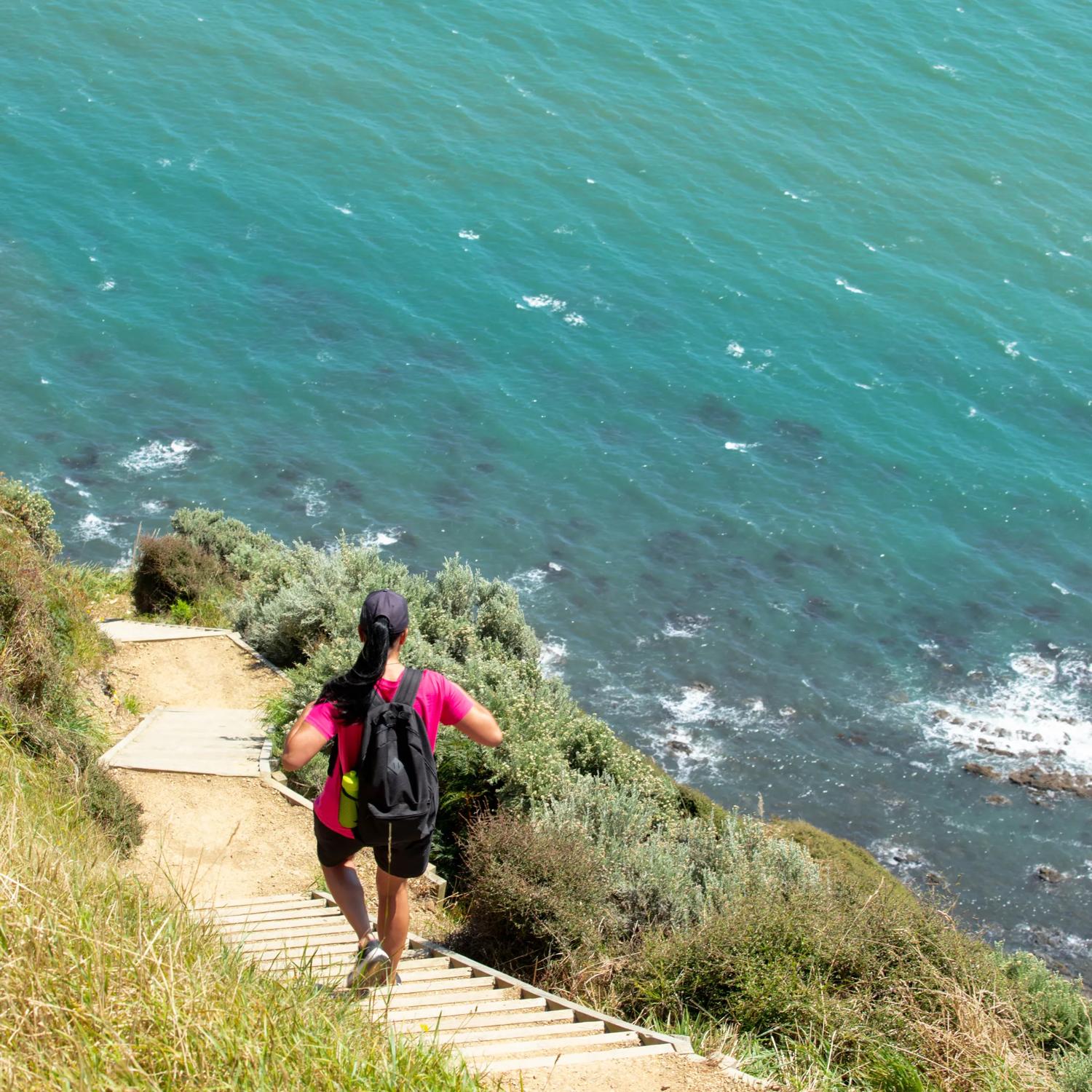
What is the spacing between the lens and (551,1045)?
6.72 metres

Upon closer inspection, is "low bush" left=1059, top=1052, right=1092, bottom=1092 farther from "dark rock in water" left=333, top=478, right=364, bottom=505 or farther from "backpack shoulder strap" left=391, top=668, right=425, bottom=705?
"dark rock in water" left=333, top=478, right=364, bottom=505

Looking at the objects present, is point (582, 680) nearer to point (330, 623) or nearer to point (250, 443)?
point (250, 443)

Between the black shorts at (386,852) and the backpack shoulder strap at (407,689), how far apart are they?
81 cm

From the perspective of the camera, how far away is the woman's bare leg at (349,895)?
7.25m

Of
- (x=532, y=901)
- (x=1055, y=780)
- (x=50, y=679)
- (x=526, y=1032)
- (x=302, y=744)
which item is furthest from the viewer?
(x=1055, y=780)

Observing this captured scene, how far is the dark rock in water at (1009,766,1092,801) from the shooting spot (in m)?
30.7

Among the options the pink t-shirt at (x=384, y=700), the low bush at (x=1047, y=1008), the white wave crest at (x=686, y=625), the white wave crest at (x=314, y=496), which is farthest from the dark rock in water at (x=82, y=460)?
the pink t-shirt at (x=384, y=700)

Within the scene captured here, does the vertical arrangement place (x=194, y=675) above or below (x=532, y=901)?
below

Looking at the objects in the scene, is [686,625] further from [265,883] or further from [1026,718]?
[265,883]

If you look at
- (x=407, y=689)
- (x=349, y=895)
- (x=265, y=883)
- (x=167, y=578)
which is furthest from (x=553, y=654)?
(x=407, y=689)

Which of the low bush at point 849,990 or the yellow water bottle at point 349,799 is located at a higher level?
the yellow water bottle at point 349,799

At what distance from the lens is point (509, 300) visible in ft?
155

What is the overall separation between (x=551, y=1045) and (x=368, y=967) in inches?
44.0

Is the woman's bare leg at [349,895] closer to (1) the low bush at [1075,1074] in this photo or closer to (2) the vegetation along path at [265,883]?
(2) the vegetation along path at [265,883]
